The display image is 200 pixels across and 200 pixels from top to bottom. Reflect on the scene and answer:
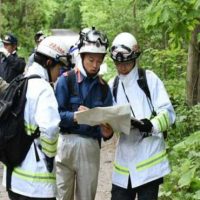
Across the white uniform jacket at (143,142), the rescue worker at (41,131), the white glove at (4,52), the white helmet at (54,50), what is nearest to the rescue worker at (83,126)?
the white uniform jacket at (143,142)

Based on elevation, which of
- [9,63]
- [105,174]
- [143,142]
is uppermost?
[143,142]

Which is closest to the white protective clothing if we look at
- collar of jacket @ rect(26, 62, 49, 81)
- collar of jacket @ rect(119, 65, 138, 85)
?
collar of jacket @ rect(119, 65, 138, 85)

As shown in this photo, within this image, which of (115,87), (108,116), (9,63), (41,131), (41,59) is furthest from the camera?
(9,63)

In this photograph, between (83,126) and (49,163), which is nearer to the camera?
(49,163)

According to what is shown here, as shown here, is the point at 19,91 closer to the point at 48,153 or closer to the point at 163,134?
the point at 48,153

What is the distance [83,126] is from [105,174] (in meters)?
4.14

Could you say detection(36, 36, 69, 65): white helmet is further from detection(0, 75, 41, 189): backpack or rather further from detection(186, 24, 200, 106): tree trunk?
detection(186, 24, 200, 106): tree trunk

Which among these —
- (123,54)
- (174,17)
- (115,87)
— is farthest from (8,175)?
(174,17)

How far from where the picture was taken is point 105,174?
28.0ft

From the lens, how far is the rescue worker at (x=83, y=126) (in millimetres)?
4414

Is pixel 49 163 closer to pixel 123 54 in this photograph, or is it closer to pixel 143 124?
pixel 143 124

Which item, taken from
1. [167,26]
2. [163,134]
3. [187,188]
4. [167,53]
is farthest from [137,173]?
[167,53]

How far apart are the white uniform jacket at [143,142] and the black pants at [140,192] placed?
65mm

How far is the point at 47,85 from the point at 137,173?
124 centimetres
